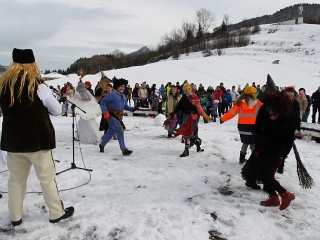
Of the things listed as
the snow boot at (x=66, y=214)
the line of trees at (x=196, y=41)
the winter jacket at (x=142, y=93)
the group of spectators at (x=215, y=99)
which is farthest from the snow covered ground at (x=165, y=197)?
the line of trees at (x=196, y=41)

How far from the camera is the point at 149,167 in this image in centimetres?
577

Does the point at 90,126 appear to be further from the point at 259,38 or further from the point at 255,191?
the point at 259,38

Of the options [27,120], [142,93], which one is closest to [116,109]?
[27,120]

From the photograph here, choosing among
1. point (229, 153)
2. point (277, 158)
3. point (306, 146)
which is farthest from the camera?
point (306, 146)

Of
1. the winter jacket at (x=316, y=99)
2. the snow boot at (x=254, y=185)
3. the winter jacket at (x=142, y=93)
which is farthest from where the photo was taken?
the winter jacket at (x=142, y=93)

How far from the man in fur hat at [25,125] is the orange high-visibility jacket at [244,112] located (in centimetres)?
341

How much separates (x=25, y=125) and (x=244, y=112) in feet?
13.3

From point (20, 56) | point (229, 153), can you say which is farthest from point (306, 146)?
point (20, 56)

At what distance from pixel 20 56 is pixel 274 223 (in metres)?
3.78

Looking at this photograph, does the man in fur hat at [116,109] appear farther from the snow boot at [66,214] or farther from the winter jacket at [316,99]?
the winter jacket at [316,99]

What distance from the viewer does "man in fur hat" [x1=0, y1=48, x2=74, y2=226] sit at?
313 cm

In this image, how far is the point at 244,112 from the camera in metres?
5.61

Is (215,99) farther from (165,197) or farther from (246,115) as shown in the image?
(165,197)

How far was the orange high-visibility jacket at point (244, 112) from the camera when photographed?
18.1 feet
